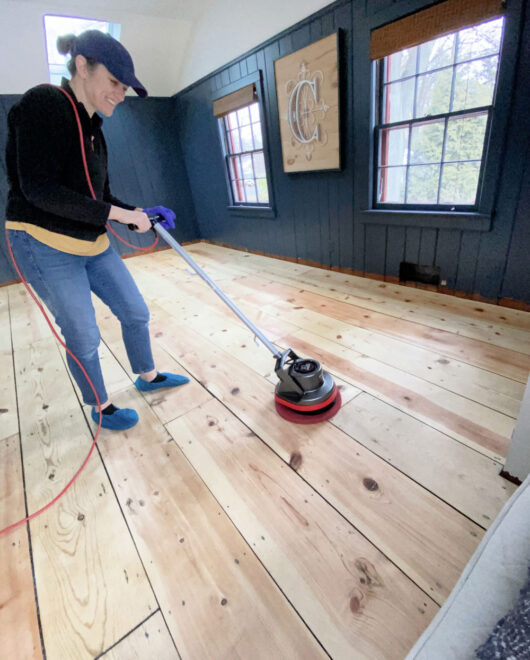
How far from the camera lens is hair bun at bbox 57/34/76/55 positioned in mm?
970

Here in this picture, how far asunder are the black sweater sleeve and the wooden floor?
0.94m

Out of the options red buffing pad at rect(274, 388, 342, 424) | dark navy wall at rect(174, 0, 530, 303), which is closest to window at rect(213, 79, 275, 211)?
dark navy wall at rect(174, 0, 530, 303)

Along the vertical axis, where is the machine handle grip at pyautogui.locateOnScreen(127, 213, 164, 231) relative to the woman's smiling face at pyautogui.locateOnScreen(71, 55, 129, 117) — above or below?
below

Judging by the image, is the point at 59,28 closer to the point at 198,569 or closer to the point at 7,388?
the point at 7,388

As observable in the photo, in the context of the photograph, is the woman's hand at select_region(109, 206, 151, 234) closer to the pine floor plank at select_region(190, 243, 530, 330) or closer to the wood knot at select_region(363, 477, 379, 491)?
the wood knot at select_region(363, 477, 379, 491)

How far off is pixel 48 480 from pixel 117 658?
0.71 m

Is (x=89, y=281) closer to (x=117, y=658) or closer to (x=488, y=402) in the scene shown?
(x=117, y=658)

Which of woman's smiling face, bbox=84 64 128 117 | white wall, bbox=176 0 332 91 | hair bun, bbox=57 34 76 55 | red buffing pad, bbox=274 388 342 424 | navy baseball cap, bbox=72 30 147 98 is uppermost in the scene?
white wall, bbox=176 0 332 91

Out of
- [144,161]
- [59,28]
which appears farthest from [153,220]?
[144,161]

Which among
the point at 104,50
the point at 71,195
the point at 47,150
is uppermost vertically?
the point at 104,50

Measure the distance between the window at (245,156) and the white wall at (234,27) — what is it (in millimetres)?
538

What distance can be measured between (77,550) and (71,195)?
1.07 m

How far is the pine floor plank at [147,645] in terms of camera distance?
738mm

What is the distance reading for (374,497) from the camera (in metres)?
1.03
